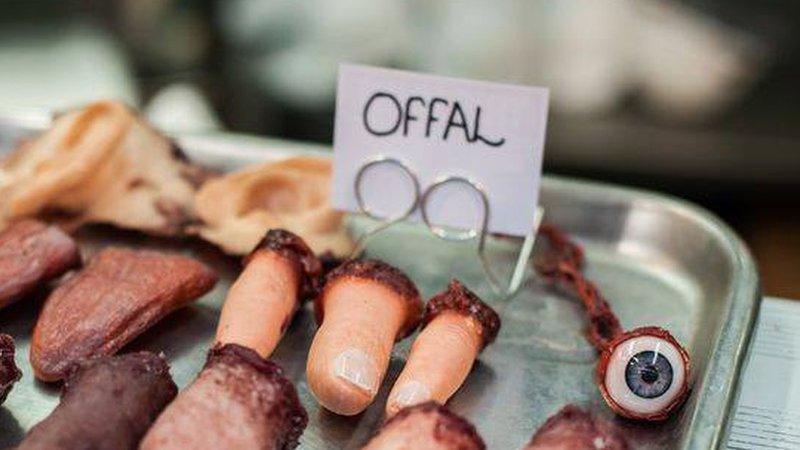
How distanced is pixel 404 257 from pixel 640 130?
144cm

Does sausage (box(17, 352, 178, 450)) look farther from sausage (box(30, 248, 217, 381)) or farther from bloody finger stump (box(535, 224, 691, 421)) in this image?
bloody finger stump (box(535, 224, 691, 421))

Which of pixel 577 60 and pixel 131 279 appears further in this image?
pixel 577 60

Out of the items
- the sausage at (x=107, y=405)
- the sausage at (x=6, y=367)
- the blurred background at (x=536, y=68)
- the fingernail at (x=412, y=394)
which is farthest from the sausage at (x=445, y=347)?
the blurred background at (x=536, y=68)

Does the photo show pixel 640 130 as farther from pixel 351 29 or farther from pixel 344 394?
pixel 344 394

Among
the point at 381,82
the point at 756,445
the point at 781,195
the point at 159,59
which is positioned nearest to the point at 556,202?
the point at 381,82

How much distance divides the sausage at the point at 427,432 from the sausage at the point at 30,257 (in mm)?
532

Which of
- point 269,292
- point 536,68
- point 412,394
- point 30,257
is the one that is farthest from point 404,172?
point 536,68

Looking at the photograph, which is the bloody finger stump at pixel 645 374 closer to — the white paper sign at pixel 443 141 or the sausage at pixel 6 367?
the white paper sign at pixel 443 141

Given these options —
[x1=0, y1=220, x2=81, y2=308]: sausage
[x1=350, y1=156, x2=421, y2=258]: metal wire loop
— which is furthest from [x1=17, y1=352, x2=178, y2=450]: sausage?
[x1=350, y1=156, x2=421, y2=258]: metal wire loop

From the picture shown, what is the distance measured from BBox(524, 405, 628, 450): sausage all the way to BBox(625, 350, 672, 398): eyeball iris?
138 mm

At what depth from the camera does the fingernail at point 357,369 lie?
109 cm

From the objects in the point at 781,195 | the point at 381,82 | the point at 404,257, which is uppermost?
the point at 381,82

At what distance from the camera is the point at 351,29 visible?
2791 mm

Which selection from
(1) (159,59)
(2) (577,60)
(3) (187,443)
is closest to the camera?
(3) (187,443)
